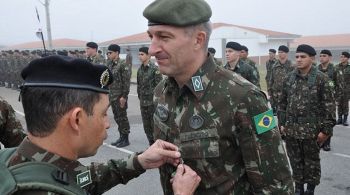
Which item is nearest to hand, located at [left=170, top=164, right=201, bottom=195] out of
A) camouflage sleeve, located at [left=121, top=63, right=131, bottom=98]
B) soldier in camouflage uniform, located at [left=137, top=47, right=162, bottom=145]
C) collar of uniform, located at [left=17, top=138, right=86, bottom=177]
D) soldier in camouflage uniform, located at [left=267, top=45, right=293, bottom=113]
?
collar of uniform, located at [left=17, top=138, right=86, bottom=177]

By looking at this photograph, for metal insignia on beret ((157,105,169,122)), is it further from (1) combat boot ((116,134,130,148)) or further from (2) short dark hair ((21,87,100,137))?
(1) combat boot ((116,134,130,148))

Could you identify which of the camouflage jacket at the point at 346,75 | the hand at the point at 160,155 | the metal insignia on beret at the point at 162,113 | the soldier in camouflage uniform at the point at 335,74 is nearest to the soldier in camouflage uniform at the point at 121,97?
the soldier in camouflage uniform at the point at 335,74

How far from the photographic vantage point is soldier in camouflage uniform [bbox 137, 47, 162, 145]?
268 inches

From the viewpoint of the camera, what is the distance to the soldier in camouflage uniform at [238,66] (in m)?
6.80

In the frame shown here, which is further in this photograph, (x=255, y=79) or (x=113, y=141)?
(x=113, y=141)

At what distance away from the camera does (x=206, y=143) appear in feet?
5.92

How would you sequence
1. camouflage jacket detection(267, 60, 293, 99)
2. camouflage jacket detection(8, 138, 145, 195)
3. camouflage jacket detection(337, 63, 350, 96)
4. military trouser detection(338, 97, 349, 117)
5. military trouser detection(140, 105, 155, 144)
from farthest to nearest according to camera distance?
camouflage jacket detection(267, 60, 293, 99) < camouflage jacket detection(337, 63, 350, 96) < military trouser detection(338, 97, 349, 117) < military trouser detection(140, 105, 155, 144) < camouflage jacket detection(8, 138, 145, 195)

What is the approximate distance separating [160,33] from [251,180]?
0.86 meters

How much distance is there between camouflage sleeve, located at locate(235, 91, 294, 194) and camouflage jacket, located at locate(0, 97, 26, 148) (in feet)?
5.14

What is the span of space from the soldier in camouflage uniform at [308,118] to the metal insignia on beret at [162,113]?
2.96m

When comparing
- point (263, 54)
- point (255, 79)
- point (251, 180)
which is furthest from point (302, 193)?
point (263, 54)

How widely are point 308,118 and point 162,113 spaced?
3035 millimetres

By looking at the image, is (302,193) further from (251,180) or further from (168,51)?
(168,51)

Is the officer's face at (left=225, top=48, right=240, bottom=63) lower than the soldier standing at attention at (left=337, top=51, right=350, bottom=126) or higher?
higher
